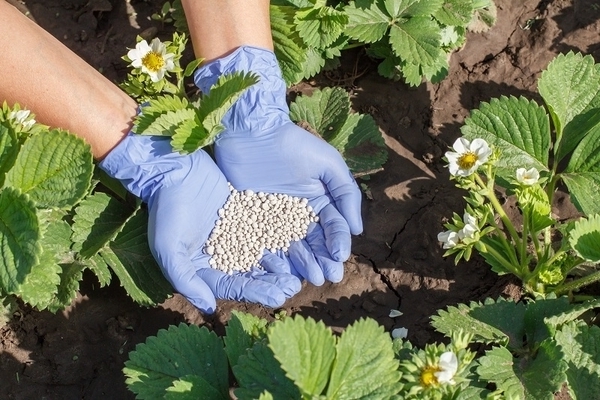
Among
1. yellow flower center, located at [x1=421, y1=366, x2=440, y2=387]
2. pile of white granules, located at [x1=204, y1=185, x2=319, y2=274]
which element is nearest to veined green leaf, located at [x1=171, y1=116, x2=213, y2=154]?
pile of white granules, located at [x1=204, y1=185, x2=319, y2=274]

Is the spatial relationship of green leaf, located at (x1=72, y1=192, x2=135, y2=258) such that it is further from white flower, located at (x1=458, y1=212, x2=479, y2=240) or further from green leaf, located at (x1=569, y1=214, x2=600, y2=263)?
green leaf, located at (x1=569, y1=214, x2=600, y2=263)

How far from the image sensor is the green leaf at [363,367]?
174 cm

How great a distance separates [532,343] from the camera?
2.15 metres

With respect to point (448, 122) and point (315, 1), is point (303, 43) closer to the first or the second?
point (315, 1)

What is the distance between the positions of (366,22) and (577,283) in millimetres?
1208

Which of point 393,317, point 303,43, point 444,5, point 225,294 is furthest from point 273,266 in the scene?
point 444,5

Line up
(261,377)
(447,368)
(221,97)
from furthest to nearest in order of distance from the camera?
1. (221,97)
2. (261,377)
3. (447,368)

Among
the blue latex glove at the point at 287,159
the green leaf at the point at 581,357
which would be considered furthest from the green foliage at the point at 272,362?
the green leaf at the point at 581,357

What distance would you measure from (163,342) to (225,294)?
0.32 metres

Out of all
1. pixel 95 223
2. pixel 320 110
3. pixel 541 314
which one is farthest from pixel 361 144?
pixel 95 223

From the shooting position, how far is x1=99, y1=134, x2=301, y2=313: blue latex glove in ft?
7.64

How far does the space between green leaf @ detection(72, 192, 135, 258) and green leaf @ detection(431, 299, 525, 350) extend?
116 cm

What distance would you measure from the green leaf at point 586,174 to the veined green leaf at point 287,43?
1.05m

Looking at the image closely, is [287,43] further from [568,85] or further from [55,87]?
[568,85]
